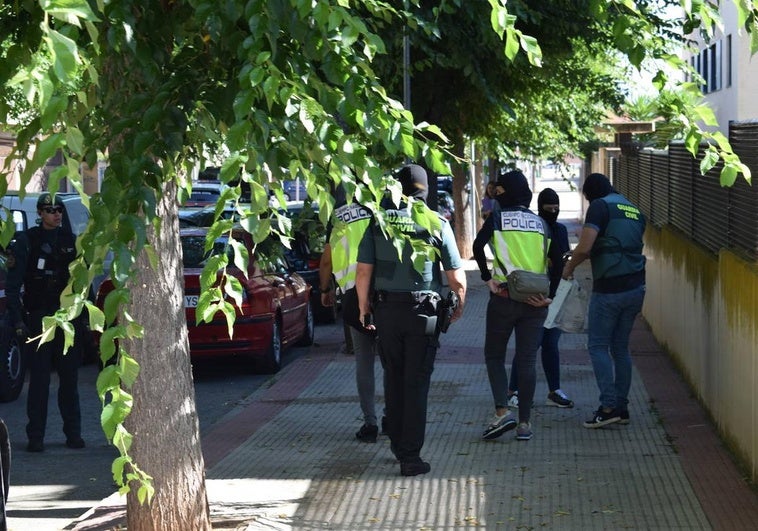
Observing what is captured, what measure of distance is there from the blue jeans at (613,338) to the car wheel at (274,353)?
179 inches

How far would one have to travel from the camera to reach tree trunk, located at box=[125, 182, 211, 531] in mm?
6184

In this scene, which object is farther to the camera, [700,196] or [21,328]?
[700,196]

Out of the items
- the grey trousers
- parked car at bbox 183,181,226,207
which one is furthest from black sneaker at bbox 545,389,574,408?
parked car at bbox 183,181,226,207

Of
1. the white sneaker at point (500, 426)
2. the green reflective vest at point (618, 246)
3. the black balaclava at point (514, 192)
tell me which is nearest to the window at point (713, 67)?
the green reflective vest at point (618, 246)

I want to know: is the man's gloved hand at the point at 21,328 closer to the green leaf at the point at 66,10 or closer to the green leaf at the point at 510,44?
the green leaf at the point at 510,44

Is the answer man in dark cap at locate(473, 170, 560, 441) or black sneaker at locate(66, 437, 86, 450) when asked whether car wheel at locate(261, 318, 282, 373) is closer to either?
black sneaker at locate(66, 437, 86, 450)

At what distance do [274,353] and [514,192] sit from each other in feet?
17.1

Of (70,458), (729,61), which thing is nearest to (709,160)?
(70,458)

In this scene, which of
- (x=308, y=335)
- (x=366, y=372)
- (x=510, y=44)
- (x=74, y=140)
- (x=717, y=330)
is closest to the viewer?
(x=74, y=140)

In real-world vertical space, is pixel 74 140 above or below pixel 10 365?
above

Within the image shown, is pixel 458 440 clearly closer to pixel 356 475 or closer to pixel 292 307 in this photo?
pixel 356 475

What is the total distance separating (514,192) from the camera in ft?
29.5

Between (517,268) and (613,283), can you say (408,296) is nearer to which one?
(517,268)

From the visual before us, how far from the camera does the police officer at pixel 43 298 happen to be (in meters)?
9.73
